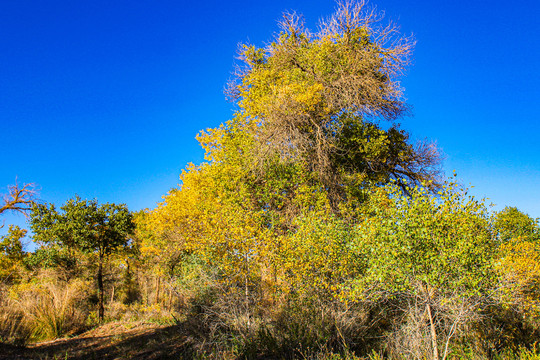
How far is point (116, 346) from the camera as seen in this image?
8125mm

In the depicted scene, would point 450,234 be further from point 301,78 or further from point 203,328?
point 301,78

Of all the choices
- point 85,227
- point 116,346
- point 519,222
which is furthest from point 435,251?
point 519,222

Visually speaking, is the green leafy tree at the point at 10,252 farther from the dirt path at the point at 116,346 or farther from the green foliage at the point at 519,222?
the green foliage at the point at 519,222

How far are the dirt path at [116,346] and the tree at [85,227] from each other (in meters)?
4.94

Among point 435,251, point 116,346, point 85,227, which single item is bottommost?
point 116,346

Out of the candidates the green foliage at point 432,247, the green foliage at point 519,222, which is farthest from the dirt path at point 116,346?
the green foliage at point 519,222

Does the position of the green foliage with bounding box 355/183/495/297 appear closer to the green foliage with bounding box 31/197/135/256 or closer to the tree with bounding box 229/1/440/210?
the tree with bounding box 229/1/440/210

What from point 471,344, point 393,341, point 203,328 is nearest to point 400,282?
point 393,341

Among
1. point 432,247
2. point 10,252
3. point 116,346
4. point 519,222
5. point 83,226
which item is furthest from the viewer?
point 519,222

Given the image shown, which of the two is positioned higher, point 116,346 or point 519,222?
point 519,222

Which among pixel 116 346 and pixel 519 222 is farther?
pixel 519 222

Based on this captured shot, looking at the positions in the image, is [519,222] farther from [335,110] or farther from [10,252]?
[10,252]

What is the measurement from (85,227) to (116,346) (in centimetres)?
862

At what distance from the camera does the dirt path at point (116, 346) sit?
6.93 m
